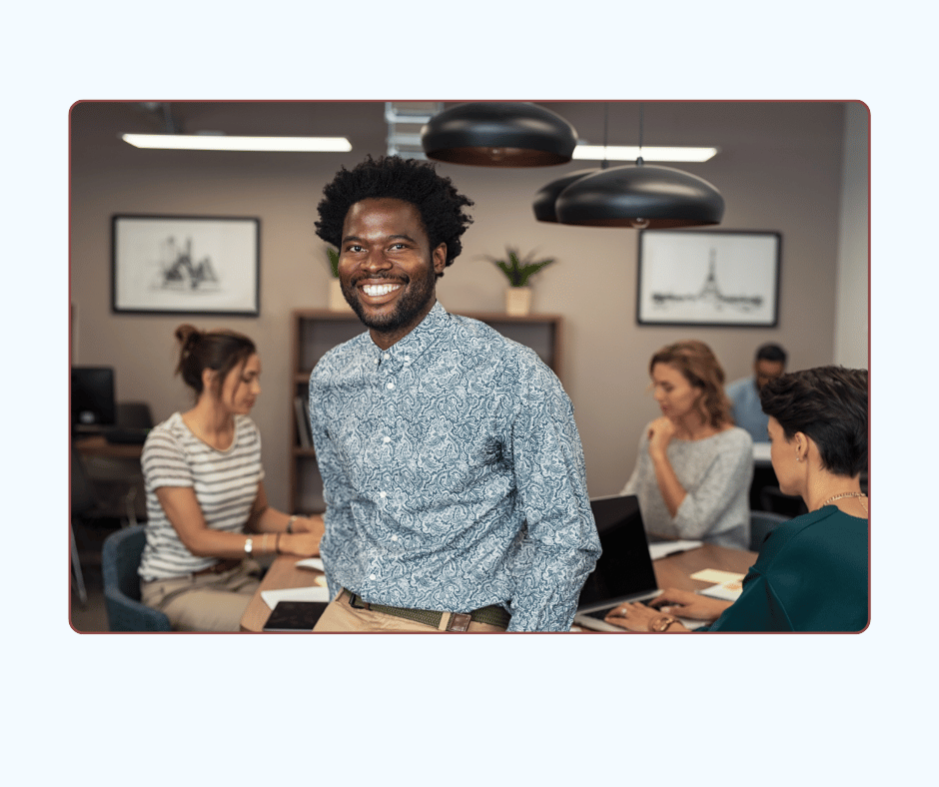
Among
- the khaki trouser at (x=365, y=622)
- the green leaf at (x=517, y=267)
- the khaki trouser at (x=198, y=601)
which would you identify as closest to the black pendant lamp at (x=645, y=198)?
the green leaf at (x=517, y=267)

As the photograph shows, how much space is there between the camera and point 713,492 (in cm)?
280

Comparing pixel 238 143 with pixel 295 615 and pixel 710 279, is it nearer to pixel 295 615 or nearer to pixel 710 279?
pixel 295 615

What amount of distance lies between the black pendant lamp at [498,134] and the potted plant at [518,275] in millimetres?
823

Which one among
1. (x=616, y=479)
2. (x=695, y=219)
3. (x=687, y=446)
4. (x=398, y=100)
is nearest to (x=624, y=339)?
(x=687, y=446)

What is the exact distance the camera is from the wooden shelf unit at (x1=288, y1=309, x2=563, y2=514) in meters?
A: 2.62

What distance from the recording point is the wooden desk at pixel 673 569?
237cm

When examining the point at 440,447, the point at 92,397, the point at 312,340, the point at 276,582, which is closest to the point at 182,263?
the point at 312,340

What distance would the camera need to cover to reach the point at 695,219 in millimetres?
1946

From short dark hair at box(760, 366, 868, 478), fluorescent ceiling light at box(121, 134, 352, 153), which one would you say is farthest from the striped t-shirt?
short dark hair at box(760, 366, 868, 478)

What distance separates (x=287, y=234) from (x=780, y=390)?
A: 186cm

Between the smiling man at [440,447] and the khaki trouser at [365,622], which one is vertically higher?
the smiling man at [440,447]

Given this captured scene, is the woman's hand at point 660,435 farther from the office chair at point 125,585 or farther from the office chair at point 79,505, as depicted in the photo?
the office chair at point 79,505

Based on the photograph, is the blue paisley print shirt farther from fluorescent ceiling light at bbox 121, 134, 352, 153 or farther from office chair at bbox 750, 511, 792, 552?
office chair at bbox 750, 511, 792, 552

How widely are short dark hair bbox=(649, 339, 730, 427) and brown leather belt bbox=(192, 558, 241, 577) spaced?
1.55 metres
